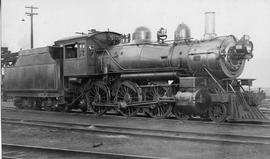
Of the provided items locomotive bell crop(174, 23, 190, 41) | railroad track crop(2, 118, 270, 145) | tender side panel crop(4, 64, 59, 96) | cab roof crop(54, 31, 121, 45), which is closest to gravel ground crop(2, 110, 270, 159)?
railroad track crop(2, 118, 270, 145)

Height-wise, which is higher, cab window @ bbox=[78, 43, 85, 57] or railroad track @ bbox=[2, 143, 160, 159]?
cab window @ bbox=[78, 43, 85, 57]

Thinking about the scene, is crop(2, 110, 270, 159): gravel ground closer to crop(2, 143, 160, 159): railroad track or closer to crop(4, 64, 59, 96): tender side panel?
A: crop(2, 143, 160, 159): railroad track

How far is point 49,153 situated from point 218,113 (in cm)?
612

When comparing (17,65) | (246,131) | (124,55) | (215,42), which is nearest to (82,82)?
(124,55)

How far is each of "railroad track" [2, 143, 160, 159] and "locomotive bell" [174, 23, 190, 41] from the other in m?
6.68

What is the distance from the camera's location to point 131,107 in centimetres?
1377

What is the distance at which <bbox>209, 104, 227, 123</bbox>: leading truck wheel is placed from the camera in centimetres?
1142

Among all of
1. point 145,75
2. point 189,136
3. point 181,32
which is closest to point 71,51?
point 145,75

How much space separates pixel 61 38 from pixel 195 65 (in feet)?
21.6

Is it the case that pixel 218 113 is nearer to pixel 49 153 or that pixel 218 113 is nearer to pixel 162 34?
pixel 162 34

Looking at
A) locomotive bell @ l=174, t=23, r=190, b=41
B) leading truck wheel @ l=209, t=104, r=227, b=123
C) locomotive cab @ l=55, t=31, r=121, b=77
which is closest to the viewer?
leading truck wheel @ l=209, t=104, r=227, b=123

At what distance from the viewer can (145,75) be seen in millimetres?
13102

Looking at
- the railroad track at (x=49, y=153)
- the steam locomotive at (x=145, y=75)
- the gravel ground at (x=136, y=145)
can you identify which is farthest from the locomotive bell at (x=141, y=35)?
the railroad track at (x=49, y=153)

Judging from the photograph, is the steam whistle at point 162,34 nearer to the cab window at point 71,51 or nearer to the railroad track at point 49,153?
the cab window at point 71,51
